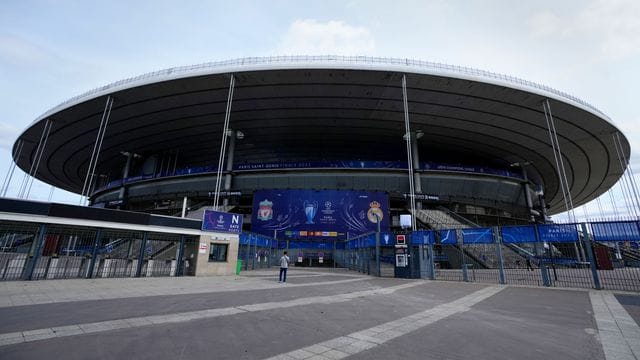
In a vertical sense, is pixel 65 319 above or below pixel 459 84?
below

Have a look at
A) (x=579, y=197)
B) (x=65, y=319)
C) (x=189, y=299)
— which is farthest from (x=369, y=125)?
(x=579, y=197)

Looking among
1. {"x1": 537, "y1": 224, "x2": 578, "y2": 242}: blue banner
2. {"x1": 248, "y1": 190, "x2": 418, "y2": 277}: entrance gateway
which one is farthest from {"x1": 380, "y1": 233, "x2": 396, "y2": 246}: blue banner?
{"x1": 248, "y1": 190, "x2": 418, "y2": 277}: entrance gateway

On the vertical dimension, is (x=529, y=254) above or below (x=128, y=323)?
above

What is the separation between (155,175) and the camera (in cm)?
4806

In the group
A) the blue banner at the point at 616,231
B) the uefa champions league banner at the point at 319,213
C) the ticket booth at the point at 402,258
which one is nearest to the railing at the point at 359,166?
the uefa champions league banner at the point at 319,213

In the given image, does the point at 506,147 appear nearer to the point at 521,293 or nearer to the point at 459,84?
the point at 459,84

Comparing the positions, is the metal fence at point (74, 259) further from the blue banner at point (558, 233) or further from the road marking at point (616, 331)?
the blue banner at point (558, 233)

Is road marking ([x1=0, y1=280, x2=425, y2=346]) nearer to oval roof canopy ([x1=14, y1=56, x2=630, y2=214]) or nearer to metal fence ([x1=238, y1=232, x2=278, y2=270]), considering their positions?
metal fence ([x1=238, y1=232, x2=278, y2=270])

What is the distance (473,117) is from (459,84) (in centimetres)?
782

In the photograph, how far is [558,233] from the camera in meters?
13.1

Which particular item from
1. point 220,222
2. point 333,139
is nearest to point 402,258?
point 220,222

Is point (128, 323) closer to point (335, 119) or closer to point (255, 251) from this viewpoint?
point (255, 251)

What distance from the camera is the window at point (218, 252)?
61.0ft

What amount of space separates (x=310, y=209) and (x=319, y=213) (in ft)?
4.51
